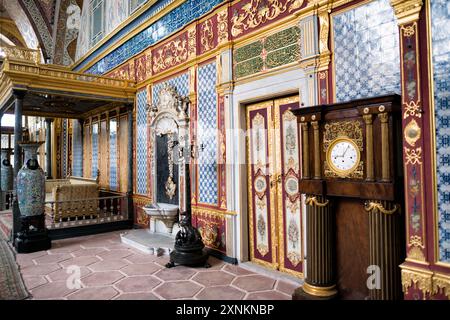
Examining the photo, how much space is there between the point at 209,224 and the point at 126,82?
4164 millimetres

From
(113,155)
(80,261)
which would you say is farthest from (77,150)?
(80,261)

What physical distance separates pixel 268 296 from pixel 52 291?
8.42 ft

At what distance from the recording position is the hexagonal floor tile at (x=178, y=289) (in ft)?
11.3

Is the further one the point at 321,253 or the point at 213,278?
the point at 213,278

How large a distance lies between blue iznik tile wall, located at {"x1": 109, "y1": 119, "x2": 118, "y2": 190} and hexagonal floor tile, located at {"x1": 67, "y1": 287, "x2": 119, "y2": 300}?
4785mm

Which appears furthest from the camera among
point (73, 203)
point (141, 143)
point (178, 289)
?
point (73, 203)

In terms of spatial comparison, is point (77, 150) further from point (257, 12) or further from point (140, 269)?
point (257, 12)

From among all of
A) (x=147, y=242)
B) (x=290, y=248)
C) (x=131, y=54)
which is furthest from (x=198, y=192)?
(x=131, y=54)

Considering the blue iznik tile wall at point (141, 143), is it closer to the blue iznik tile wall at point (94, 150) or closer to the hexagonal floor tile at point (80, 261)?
the hexagonal floor tile at point (80, 261)

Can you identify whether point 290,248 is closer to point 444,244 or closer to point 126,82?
point 444,244

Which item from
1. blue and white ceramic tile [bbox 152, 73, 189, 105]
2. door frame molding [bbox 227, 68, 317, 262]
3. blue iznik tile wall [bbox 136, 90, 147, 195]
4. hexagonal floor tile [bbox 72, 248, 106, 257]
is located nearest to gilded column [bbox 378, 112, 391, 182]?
door frame molding [bbox 227, 68, 317, 262]

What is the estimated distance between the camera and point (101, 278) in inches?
158

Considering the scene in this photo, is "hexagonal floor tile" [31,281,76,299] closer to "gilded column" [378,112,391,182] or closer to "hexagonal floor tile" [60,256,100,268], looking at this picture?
"hexagonal floor tile" [60,256,100,268]

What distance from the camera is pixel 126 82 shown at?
7.15 m
